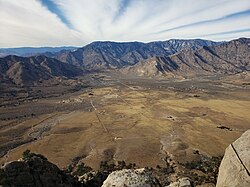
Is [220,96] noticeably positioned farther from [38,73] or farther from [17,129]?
[38,73]

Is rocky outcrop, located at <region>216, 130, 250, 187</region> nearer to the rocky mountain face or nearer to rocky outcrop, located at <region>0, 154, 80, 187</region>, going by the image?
rocky outcrop, located at <region>0, 154, 80, 187</region>

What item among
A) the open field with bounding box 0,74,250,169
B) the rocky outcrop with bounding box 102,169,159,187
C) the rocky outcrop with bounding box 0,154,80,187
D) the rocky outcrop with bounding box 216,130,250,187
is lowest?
the open field with bounding box 0,74,250,169

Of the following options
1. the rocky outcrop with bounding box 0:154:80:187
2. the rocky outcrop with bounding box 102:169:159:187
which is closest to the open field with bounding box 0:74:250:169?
the rocky outcrop with bounding box 0:154:80:187

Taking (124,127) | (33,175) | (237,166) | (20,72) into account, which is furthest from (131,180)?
(20,72)

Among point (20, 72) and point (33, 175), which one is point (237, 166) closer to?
point (33, 175)

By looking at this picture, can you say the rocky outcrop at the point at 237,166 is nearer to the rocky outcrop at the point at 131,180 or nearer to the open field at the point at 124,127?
the rocky outcrop at the point at 131,180

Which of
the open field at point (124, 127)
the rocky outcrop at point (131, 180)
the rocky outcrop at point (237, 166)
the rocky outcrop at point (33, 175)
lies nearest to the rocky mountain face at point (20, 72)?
→ the open field at point (124, 127)
